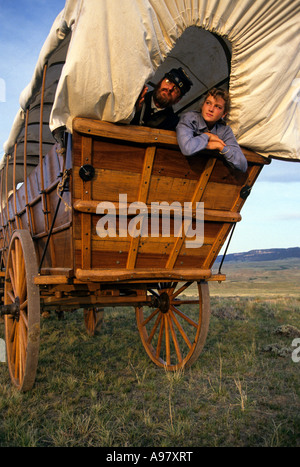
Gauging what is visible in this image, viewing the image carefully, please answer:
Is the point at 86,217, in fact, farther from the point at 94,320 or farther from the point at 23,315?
the point at 94,320

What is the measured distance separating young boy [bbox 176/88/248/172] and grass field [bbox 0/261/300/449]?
1972mm

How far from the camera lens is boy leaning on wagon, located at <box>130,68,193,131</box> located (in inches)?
110

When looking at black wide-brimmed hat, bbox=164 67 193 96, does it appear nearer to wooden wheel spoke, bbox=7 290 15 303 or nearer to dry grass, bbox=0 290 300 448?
dry grass, bbox=0 290 300 448

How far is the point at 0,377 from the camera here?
11.7ft

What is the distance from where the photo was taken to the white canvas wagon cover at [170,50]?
2.15 m

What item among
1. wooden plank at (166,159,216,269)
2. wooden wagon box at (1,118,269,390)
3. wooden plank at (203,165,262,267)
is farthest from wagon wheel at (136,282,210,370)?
wooden plank at (166,159,216,269)

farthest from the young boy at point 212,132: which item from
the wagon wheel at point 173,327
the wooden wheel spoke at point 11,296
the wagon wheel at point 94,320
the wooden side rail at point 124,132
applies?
the wagon wheel at point 94,320

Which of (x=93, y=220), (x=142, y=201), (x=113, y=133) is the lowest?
(x=93, y=220)

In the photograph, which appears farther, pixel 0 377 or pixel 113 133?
pixel 0 377

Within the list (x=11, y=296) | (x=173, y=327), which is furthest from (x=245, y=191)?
(x=11, y=296)

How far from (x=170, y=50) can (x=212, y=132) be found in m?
0.71

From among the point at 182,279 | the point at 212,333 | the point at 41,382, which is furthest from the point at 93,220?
the point at 212,333

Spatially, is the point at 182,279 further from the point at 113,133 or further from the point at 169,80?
the point at 169,80

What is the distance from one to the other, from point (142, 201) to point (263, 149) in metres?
1.18
